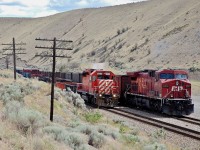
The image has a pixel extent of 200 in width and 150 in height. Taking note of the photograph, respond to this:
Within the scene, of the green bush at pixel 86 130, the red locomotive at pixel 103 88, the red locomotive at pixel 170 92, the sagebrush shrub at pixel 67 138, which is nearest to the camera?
the sagebrush shrub at pixel 67 138

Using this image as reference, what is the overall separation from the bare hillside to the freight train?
27651mm

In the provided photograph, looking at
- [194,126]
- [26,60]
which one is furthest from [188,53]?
[26,60]

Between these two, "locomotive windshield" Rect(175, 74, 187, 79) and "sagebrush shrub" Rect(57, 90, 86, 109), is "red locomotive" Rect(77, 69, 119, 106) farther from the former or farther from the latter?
"locomotive windshield" Rect(175, 74, 187, 79)

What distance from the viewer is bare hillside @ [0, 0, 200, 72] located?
73.1 meters

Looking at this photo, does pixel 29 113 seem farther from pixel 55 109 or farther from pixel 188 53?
pixel 188 53

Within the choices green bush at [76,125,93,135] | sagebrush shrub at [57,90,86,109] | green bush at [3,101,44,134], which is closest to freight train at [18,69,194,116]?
sagebrush shrub at [57,90,86,109]

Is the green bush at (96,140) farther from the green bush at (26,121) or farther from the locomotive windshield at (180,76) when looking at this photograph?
the locomotive windshield at (180,76)

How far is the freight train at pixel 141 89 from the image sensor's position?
27531 mm

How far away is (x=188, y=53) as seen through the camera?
6894cm

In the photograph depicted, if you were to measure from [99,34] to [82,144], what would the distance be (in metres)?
111

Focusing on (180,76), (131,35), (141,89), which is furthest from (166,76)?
(131,35)

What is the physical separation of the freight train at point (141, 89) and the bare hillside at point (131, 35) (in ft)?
90.7

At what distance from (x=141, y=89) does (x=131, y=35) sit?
228 feet

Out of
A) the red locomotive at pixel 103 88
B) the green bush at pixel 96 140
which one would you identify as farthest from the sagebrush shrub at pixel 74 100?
the green bush at pixel 96 140
